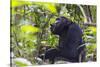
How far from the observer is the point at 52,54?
2.24m

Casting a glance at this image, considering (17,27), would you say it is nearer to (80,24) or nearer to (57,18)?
(57,18)

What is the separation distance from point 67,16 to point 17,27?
62 cm

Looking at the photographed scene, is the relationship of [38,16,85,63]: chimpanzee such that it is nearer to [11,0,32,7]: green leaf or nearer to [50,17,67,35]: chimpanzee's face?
[50,17,67,35]: chimpanzee's face

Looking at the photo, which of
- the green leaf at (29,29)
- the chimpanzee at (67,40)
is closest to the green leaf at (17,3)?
the green leaf at (29,29)

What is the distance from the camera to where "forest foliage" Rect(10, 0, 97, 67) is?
6.97ft

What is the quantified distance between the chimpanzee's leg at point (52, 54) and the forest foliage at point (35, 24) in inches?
2.4

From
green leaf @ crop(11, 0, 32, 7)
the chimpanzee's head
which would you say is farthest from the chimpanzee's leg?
green leaf @ crop(11, 0, 32, 7)

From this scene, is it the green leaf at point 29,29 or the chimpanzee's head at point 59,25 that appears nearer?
the green leaf at point 29,29

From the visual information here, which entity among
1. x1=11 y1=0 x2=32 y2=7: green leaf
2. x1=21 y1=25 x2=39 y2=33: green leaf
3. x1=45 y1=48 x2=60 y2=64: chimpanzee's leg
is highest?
x1=11 y1=0 x2=32 y2=7: green leaf

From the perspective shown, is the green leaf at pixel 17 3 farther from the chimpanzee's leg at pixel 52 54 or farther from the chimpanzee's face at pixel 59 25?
the chimpanzee's leg at pixel 52 54

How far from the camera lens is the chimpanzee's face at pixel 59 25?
2256mm

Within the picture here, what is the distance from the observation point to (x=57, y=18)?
227 centimetres

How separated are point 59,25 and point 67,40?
0.21 m
